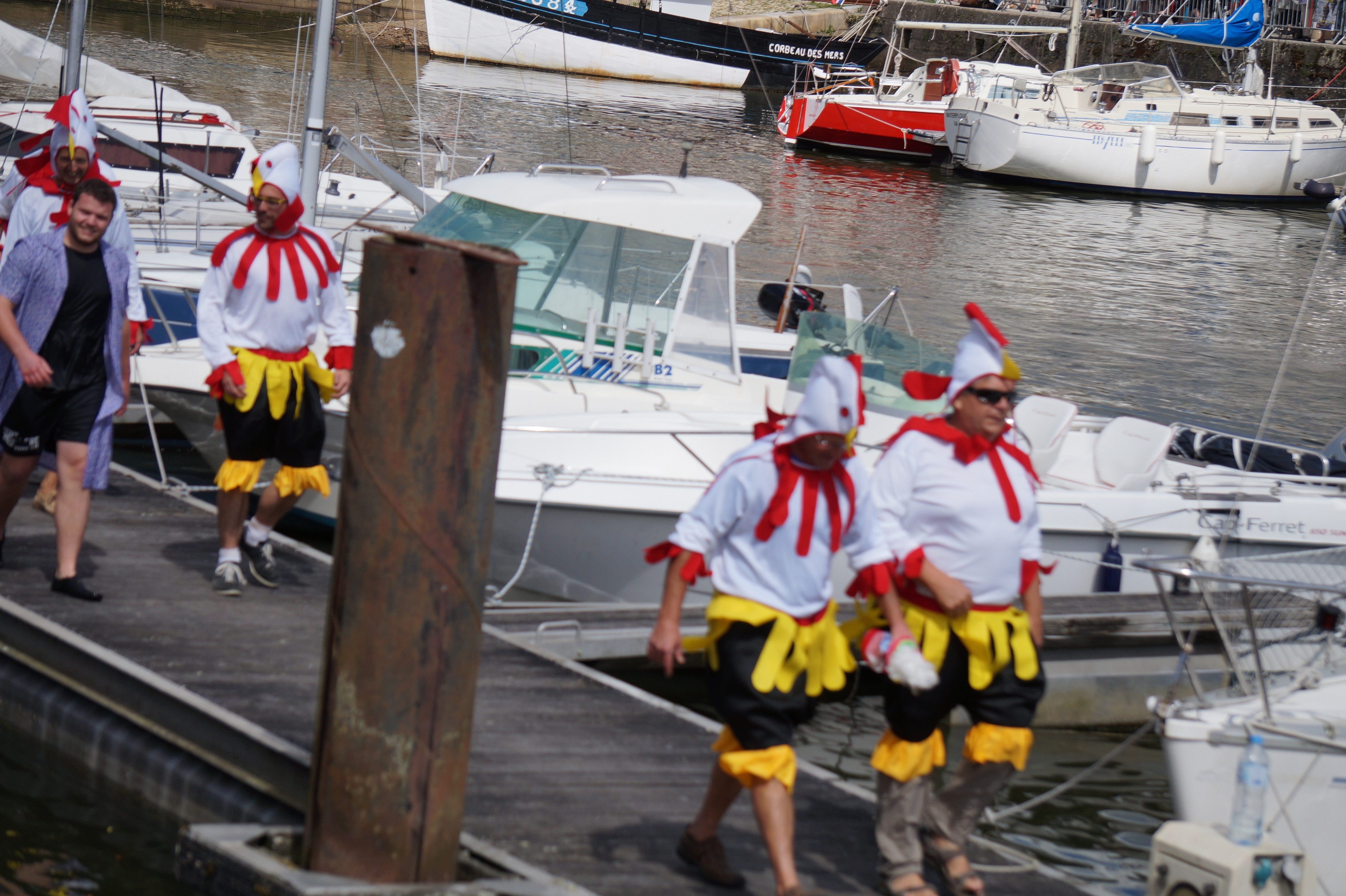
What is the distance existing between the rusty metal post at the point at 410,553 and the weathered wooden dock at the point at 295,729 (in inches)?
27.1

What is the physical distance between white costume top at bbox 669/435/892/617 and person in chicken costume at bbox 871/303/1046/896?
0.28 m

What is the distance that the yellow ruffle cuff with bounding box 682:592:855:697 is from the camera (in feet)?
13.0

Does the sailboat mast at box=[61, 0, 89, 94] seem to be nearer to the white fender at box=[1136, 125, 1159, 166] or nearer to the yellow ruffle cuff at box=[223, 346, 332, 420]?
the yellow ruffle cuff at box=[223, 346, 332, 420]

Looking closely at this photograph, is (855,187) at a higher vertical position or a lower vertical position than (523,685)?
higher

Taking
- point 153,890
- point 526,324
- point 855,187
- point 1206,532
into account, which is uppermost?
point 855,187

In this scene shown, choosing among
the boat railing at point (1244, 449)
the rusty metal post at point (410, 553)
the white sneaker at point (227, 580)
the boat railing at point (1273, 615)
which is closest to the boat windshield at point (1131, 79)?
the boat railing at point (1244, 449)

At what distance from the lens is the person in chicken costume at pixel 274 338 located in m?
5.77

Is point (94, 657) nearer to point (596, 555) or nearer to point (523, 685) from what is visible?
point (523, 685)

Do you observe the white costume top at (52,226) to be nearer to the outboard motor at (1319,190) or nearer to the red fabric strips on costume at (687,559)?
the red fabric strips on costume at (687,559)

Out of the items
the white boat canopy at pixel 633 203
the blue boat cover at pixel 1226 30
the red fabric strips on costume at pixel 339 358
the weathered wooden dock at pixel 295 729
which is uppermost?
the blue boat cover at pixel 1226 30

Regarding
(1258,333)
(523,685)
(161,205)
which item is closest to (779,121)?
(1258,333)

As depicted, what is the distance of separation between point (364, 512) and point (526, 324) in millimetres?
5464

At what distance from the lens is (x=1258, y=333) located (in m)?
19.0

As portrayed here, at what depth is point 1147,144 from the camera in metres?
30.0
